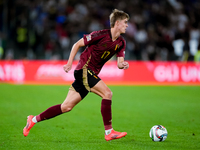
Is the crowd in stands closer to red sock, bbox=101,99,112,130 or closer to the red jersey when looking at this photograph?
the red jersey

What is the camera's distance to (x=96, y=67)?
6.02 metres

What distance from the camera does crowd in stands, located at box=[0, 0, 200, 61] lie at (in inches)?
783

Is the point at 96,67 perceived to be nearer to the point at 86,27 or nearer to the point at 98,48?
the point at 98,48

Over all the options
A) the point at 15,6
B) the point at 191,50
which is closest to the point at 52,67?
the point at 15,6

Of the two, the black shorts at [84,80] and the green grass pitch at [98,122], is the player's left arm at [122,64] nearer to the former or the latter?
the black shorts at [84,80]

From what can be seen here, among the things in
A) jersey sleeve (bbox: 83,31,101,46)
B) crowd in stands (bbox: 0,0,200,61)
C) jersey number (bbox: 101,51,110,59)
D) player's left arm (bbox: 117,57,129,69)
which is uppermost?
crowd in stands (bbox: 0,0,200,61)

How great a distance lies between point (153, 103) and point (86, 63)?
6036 millimetres

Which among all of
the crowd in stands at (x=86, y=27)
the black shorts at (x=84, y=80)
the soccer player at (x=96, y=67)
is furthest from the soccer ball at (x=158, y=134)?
the crowd in stands at (x=86, y=27)

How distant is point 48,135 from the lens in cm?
631

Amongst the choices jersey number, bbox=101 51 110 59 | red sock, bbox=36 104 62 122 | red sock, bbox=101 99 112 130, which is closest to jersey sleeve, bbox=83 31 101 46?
jersey number, bbox=101 51 110 59

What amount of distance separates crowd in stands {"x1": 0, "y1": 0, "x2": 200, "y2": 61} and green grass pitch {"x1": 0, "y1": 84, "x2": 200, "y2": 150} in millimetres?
6962

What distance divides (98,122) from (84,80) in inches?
93.0

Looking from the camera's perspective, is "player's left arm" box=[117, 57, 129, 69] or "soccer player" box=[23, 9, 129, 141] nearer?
"soccer player" box=[23, 9, 129, 141]

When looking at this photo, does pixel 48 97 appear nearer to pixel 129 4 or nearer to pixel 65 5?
pixel 65 5
